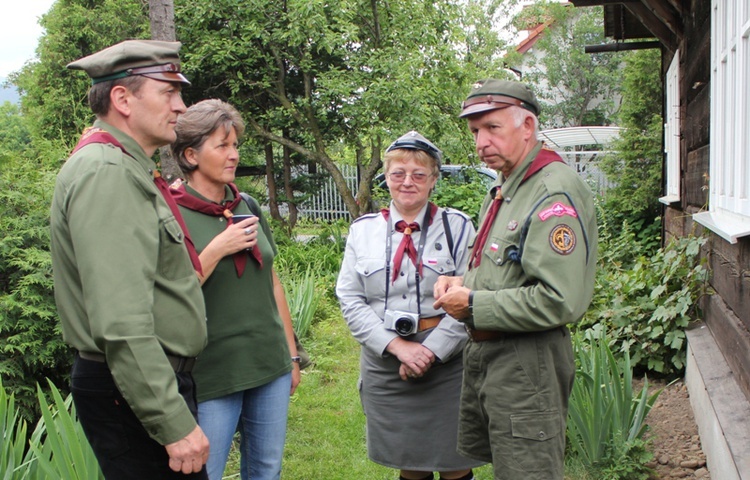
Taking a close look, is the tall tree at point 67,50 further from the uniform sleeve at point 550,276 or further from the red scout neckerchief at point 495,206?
the uniform sleeve at point 550,276

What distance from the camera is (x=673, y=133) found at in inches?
257

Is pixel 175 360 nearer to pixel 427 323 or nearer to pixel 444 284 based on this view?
pixel 444 284

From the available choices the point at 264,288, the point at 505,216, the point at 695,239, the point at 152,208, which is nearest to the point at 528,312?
the point at 505,216

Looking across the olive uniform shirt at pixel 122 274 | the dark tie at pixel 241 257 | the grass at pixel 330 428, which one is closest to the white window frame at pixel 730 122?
the grass at pixel 330 428

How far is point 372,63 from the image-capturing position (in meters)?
9.12

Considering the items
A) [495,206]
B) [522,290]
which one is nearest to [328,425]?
[495,206]

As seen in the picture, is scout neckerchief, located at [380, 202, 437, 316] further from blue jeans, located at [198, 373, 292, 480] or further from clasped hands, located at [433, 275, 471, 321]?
blue jeans, located at [198, 373, 292, 480]

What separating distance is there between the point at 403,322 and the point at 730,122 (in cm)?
189

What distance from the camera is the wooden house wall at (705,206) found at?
124 inches

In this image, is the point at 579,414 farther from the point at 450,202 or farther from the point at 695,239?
the point at 450,202

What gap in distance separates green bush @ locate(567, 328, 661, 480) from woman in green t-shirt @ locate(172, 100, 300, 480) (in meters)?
1.42

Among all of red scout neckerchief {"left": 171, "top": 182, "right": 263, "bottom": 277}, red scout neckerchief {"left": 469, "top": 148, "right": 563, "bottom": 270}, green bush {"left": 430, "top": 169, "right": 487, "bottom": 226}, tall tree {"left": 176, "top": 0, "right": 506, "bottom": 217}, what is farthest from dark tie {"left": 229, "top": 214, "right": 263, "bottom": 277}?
tall tree {"left": 176, "top": 0, "right": 506, "bottom": 217}

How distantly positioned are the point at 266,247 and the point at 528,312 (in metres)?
1.02

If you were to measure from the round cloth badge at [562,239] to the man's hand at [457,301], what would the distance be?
1.12ft
